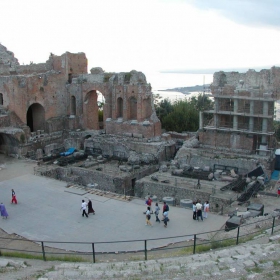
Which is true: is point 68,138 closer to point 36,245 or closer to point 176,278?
point 36,245

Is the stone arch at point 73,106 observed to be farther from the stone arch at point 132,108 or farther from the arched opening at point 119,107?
the stone arch at point 132,108

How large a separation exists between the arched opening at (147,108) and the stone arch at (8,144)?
10.9 m

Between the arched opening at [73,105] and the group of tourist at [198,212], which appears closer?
the group of tourist at [198,212]

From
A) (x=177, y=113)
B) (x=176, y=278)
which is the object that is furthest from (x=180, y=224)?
(x=177, y=113)

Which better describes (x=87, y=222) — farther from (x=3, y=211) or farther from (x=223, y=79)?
(x=223, y=79)

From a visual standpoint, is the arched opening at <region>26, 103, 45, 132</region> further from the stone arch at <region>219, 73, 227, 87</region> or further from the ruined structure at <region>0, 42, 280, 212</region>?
the stone arch at <region>219, 73, 227, 87</region>

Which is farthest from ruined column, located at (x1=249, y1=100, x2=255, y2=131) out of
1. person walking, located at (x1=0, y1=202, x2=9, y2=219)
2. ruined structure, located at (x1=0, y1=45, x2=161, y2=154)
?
person walking, located at (x1=0, y1=202, x2=9, y2=219)

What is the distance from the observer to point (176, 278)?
958 cm

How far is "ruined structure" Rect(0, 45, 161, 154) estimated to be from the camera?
3194 cm

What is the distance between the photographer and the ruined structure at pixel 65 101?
31.9 meters

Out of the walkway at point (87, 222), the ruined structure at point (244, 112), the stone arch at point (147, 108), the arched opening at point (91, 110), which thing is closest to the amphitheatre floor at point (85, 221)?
the walkway at point (87, 222)

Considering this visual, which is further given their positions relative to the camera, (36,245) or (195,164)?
(195,164)

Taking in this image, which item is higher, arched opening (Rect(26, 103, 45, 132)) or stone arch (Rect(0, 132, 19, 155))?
arched opening (Rect(26, 103, 45, 132))

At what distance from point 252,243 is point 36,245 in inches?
328
